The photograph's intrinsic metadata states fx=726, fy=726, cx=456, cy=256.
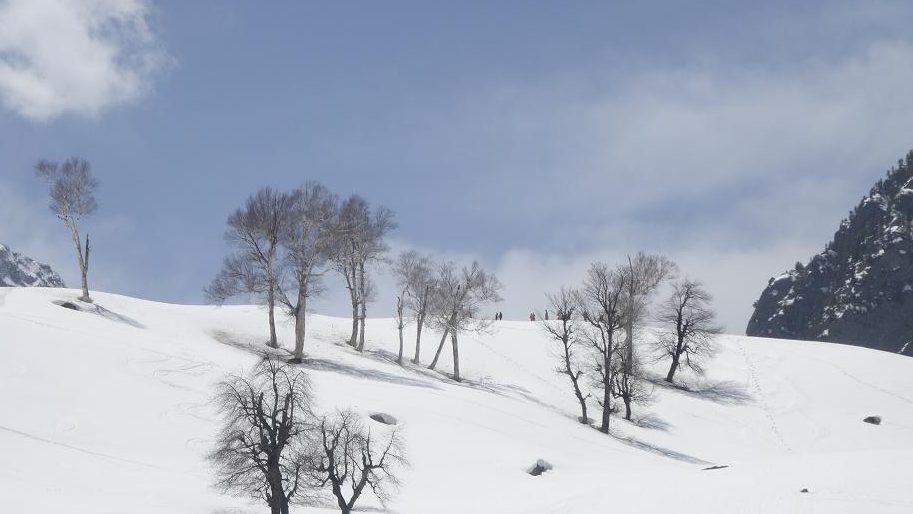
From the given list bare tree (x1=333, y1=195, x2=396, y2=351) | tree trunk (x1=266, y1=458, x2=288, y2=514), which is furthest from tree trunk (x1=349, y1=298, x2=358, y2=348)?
tree trunk (x1=266, y1=458, x2=288, y2=514)

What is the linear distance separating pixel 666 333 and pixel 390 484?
125 feet

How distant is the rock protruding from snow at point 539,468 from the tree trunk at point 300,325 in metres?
16.9

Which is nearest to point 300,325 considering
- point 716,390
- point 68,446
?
point 68,446

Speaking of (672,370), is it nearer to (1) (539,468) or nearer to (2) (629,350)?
(2) (629,350)

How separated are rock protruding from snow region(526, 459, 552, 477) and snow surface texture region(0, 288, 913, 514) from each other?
0.29 m

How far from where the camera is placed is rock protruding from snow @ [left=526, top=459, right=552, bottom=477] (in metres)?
31.1

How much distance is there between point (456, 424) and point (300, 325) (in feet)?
43.4

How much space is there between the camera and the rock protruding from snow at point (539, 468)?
3108 centimetres

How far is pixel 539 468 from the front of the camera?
1232 inches

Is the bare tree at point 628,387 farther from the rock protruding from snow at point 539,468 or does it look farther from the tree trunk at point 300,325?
the tree trunk at point 300,325

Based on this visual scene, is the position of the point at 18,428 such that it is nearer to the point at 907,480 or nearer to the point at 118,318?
the point at 118,318

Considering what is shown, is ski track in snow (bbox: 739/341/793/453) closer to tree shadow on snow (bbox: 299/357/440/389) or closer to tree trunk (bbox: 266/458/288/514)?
tree shadow on snow (bbox: 299/357/440/389)

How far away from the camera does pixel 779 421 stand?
4731 cm

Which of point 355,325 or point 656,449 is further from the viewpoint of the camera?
point 355,325
